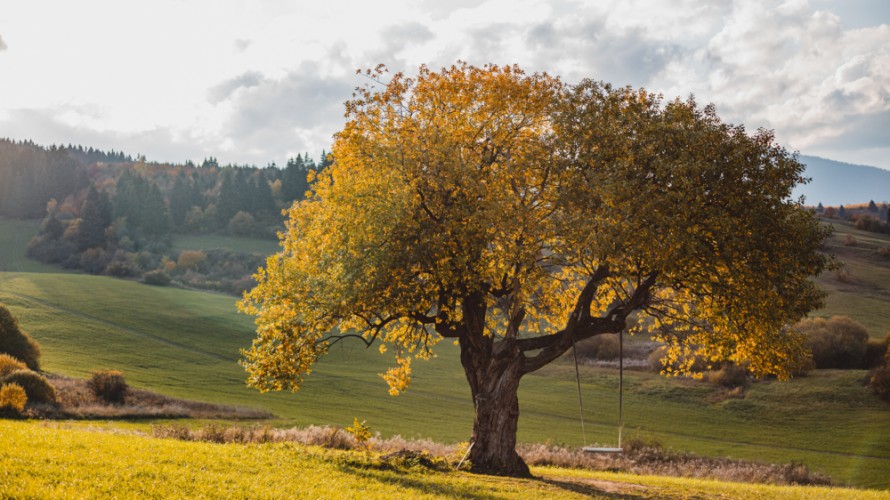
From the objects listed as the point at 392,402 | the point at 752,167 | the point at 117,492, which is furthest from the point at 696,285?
the point at 392,402

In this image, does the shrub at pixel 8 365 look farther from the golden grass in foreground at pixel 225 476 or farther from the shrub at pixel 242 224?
the shrub at pixel 242 224

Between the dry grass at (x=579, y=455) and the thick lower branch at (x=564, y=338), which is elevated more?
the thick lower branch at (x=564, y=338)

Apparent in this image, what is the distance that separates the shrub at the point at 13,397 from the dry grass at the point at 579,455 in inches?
263

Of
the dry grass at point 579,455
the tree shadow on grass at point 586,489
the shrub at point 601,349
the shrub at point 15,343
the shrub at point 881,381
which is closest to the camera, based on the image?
the tree shadow on grass at point 586,489

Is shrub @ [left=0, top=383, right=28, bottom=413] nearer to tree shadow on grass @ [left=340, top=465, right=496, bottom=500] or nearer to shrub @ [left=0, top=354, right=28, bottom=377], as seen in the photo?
shrub @ [left=0, top=354, right=28, bottom=377]

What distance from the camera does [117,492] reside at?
12117mm

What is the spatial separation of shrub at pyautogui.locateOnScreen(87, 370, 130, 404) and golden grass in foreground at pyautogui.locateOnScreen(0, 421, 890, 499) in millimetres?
23122

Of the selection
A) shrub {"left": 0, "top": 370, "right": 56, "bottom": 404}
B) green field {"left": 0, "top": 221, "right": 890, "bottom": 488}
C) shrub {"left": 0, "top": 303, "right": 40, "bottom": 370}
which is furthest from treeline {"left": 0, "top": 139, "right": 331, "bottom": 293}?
shrub {"left": 0, "top": 370, "right": 56, "bottom": 404}

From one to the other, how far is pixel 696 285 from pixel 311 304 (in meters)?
13.4

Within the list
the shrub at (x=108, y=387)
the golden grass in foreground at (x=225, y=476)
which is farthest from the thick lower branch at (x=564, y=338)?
the shrub at (x=108, y=387)

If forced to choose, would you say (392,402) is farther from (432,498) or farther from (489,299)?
(432,498)

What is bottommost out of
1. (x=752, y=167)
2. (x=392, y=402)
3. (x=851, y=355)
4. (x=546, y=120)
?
(x=392, y=402)

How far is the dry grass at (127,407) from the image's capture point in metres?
33.6

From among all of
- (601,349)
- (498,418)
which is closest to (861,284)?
(601,349)
